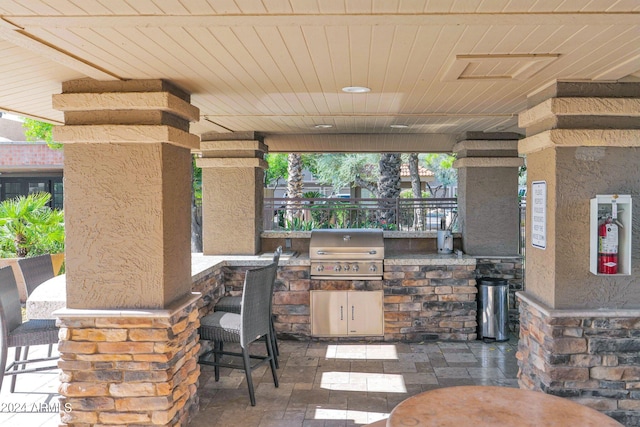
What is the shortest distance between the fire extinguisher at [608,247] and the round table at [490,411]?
1.31 meters

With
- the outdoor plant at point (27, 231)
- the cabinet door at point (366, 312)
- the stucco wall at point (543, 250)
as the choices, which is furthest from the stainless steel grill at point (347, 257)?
the outdoor plant at point (27, 231)

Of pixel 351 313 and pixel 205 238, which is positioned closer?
pixel 351 313

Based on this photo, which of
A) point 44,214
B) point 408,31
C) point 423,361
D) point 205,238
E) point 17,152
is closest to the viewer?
point 408,31

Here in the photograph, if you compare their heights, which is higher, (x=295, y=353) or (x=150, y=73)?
(x=150, y=73)

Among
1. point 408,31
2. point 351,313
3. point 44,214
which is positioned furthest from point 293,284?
point 44,214

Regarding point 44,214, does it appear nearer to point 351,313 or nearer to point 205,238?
point 205,238

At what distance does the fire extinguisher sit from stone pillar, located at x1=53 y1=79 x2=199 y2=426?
274cm

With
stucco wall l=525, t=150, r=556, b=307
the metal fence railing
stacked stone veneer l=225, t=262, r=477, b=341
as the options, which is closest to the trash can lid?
stacked stone veneer l=225, t=262, r=477, b=341

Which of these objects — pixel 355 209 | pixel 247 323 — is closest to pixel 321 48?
pixel 247 323

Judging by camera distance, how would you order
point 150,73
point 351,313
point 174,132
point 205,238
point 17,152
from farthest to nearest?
1. point 17,152
2. point 205,238
3. point 351,313
4. point 174,132
5. point 150,73

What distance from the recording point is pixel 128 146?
343cm

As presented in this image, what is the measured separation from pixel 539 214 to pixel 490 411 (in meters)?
1.92

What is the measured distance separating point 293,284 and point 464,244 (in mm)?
2113

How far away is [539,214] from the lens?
3768mm
